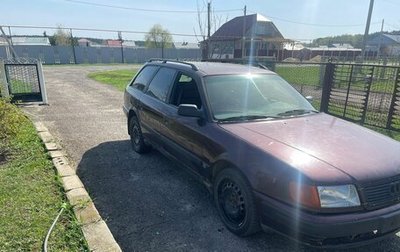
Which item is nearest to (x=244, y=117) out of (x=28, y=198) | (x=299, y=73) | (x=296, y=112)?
(x=296, y=112)

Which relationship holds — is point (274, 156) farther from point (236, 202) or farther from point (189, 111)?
point (189, 111)

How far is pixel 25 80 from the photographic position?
9273mm

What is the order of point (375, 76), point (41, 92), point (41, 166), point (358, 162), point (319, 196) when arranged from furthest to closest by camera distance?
point (41, 92) < point (375, 76) < point (41, 166) < point (358, 162) < point (319, 196)

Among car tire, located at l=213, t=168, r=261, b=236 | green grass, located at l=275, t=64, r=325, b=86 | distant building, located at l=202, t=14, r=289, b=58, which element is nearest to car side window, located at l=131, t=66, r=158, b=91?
car tire, located at l=213, t=168, r=261, b=236

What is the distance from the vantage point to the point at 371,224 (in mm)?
2311

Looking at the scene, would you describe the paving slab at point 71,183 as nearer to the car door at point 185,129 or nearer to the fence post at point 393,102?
the car door at point 185,129

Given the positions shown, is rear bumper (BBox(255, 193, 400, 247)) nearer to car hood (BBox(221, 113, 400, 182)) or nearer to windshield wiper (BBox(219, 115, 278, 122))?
car hood (BBox(221, 113, 400, 182))

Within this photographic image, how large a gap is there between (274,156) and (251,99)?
119cm

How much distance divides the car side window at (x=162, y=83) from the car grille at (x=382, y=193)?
2.73 meters

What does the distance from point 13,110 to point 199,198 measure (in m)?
3.71

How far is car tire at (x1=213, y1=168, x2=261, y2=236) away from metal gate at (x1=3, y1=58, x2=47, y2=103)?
810cm

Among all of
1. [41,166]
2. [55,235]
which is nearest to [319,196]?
[55,235]

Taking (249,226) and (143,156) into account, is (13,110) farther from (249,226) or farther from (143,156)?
(249,226)

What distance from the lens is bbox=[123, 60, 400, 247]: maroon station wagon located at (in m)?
2.29
